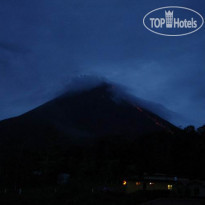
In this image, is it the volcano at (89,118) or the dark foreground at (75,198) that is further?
the volcano at (89,118)

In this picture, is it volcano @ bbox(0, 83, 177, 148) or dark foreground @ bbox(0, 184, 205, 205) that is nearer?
dark foreground @ bbox(0, 184, 205, 205)

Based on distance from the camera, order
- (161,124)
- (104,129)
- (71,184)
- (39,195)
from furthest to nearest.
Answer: (161,124), (104,129), (71,184), (39,195)

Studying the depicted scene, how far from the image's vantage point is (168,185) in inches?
1442

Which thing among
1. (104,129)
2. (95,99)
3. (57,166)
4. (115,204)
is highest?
(95,99)

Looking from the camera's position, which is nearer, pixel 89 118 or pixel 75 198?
pixel 75 198

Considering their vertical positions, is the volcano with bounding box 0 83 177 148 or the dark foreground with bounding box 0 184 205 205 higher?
the volcano with bounding box 0 83 177 148

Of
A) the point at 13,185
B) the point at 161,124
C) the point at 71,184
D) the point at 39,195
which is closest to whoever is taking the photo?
the point at 39,195

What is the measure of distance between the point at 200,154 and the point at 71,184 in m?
23.9

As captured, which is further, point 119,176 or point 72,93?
point 72,93

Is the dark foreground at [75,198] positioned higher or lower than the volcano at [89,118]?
lower

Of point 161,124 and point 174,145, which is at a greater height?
point 161,124

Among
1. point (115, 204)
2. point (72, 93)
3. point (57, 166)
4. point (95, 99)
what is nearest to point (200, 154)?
point (57, 166)

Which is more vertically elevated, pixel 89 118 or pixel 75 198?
pixel 89 118

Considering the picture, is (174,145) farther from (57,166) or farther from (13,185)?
(13,185)
